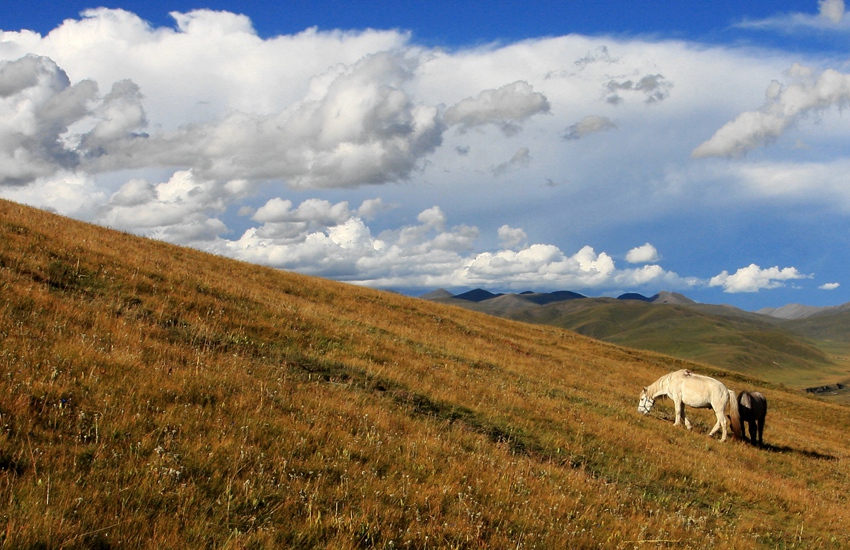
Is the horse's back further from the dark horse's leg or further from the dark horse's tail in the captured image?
the dark horse's leg

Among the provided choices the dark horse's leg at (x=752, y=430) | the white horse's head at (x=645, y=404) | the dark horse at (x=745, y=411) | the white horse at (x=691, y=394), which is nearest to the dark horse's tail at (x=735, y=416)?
the dark horse at (x=745, y=411)

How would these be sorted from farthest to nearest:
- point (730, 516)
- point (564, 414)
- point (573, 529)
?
point (564, 414), point (730, 516), point (573, 529)

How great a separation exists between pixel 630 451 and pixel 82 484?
536 inches

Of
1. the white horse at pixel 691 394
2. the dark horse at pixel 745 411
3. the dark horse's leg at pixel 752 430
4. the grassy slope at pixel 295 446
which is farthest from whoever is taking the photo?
the dark horse's leg at pixel 752 430

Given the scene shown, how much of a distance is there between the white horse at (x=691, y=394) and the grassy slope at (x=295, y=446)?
5.10 ft

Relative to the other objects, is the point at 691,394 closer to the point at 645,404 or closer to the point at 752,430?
the point at 645,404

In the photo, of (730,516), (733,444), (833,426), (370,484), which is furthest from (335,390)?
(833,426)

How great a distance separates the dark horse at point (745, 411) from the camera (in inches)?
865

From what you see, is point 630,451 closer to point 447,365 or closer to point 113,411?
point 447,365

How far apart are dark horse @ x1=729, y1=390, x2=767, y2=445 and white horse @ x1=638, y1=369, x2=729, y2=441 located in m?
0.33

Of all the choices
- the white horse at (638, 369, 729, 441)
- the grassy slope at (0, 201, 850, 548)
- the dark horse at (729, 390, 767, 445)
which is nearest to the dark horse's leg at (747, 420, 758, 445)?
the dark horse at (729, 390, 767, 445)

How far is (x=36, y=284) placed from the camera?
43.1 feet

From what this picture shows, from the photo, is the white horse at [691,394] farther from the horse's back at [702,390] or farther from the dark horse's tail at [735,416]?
the dark horse's tail at [735,416]

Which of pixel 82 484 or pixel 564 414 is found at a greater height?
pixel 82 484
